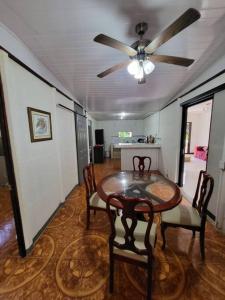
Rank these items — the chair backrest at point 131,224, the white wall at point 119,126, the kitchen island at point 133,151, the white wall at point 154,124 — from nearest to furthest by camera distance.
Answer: the chair backrest at point 131,224
the kitchen island at point 133,151
the white wall at point 154,124
the white wall at point 119,126

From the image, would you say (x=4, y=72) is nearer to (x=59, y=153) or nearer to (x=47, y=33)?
(x=47, y=33)

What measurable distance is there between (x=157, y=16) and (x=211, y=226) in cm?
272

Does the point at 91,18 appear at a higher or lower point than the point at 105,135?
higher

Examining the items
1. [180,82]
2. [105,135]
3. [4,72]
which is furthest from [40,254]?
[105,135]

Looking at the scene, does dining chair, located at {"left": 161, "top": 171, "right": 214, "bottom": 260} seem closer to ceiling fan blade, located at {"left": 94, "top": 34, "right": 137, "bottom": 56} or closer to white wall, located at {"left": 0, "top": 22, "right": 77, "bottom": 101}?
ceiling fan blade, located at {"left": 94, "top": 34, "right": 137, "bottom": 56}

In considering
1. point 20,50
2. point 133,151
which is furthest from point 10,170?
point 133,151

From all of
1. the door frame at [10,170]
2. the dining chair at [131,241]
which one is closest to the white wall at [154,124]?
the dining chair at [131,241]

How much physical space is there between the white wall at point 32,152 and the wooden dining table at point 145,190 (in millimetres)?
871

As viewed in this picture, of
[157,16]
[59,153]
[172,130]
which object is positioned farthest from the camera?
[172,130]

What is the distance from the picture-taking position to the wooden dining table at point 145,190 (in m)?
1.40

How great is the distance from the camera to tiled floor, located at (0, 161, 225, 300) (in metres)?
1.23

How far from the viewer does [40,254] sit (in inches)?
64.3

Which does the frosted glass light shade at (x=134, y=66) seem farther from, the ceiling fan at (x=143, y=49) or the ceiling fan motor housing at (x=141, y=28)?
the ceiling fan motor housing at (x=141, y=28)

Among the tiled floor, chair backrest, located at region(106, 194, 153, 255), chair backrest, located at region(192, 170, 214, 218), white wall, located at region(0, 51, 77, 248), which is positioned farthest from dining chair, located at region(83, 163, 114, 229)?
chair backrest, located at region(192, 170, 214, 218)
